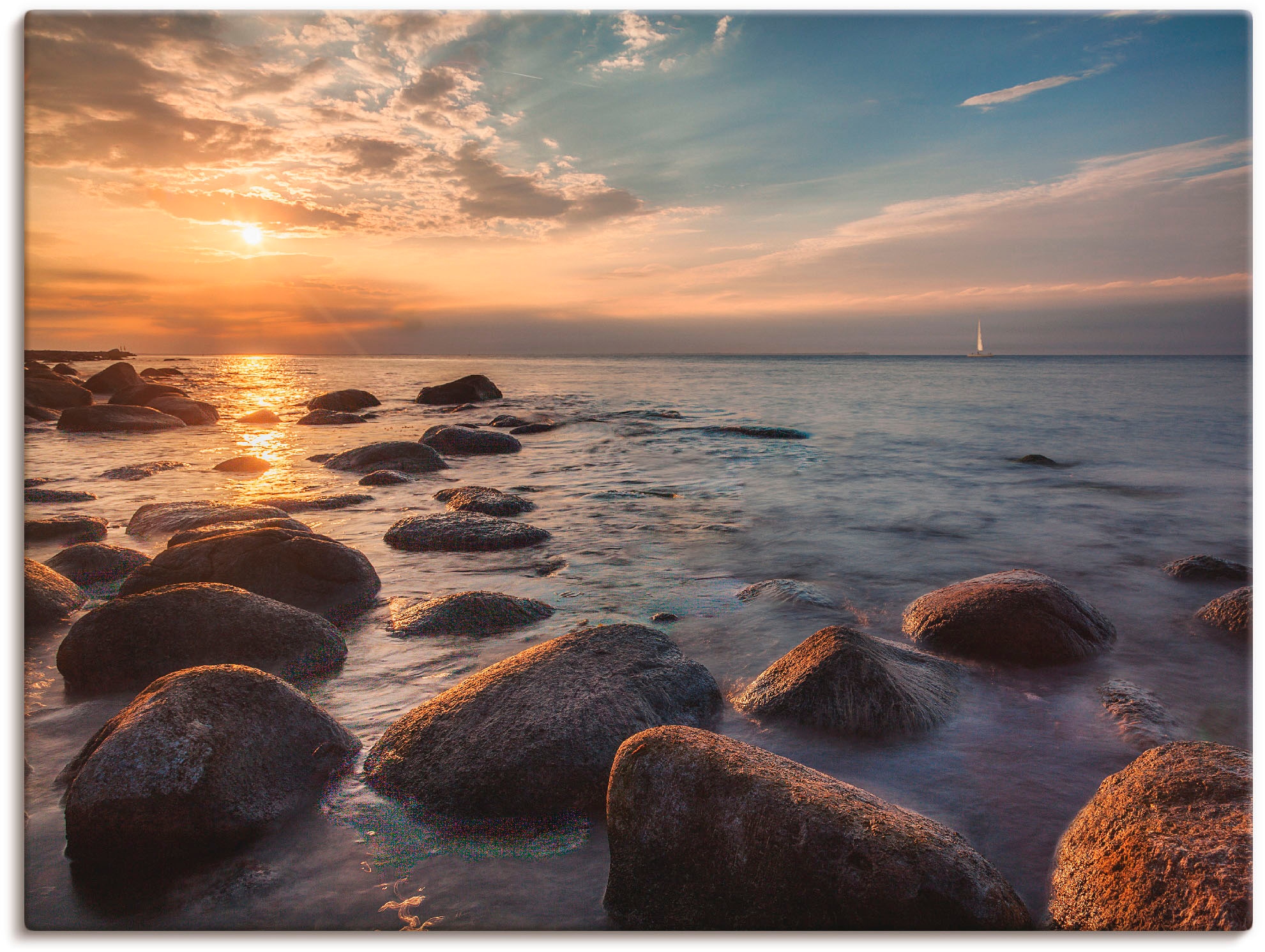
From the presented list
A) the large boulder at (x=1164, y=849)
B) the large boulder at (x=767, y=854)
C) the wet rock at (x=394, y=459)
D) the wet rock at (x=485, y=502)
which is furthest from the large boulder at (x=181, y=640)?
the wet rock at (x=394, y=459)

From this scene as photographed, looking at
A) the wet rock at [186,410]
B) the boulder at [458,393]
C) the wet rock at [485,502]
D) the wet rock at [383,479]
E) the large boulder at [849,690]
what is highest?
the boulder at [458,393]

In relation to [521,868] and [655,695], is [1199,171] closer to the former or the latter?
[655,695]

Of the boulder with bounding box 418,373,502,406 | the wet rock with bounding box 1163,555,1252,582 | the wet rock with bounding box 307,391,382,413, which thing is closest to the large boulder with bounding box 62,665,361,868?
the wet rock with bounding box 1163,555,1252,582

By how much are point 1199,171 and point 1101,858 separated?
345 centimetres

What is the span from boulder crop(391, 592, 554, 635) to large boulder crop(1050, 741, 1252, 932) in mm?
3216

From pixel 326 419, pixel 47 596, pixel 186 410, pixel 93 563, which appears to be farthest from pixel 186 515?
pixel 186 410

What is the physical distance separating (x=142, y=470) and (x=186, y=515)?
14.2 feet

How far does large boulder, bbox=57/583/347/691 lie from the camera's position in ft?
12.4

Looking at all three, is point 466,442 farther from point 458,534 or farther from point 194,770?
point 194,770

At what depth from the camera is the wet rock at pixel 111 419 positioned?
14.9m

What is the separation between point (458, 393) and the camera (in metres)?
25.5

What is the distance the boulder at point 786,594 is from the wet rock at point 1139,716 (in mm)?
1875

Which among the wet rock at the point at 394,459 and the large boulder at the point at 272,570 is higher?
the wet rock at the point at 394,459

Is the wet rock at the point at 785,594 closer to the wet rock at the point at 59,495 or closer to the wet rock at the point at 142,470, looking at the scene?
the wet rock at the point at 59,495
